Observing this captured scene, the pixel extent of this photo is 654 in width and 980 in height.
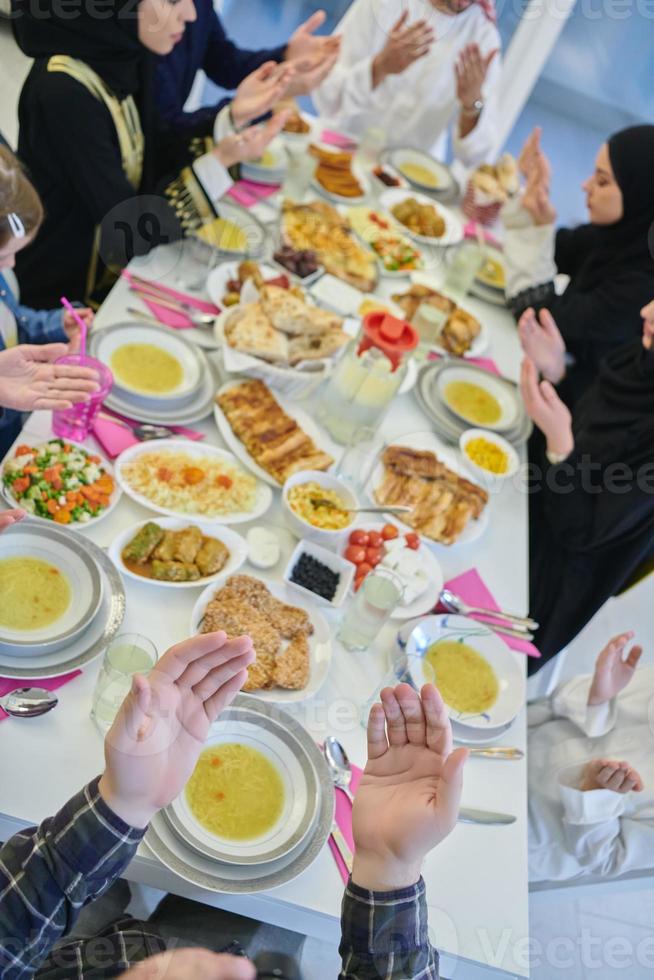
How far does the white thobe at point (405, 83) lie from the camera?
3.61 meters

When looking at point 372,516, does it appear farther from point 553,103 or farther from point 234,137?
point 553,103

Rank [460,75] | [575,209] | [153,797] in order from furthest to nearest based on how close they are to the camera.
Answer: [575,209], [460,75], [153,797]

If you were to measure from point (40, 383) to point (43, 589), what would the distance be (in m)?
0.43

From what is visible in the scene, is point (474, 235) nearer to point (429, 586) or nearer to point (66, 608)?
point (429, 586)

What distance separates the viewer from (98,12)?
7.30 ft

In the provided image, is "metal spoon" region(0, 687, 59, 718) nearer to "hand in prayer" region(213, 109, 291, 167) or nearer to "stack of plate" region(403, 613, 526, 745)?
"stack of plate" region(403, 613, 526, 745)

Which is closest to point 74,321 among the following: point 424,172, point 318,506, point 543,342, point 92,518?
point 92,518

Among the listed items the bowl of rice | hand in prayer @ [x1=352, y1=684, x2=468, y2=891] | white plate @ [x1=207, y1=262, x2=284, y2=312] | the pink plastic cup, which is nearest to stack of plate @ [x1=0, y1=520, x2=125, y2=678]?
the pink plastic cup

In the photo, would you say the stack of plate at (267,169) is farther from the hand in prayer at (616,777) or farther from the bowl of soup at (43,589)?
the hand in prayer at (616,777)

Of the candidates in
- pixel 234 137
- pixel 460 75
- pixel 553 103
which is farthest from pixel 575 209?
pixel 234 137

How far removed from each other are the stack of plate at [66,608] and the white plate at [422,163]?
2549 millimetres

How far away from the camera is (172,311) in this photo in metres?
2.30

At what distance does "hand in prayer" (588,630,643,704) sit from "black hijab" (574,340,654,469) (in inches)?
21.8

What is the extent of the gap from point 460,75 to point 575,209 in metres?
3.51
